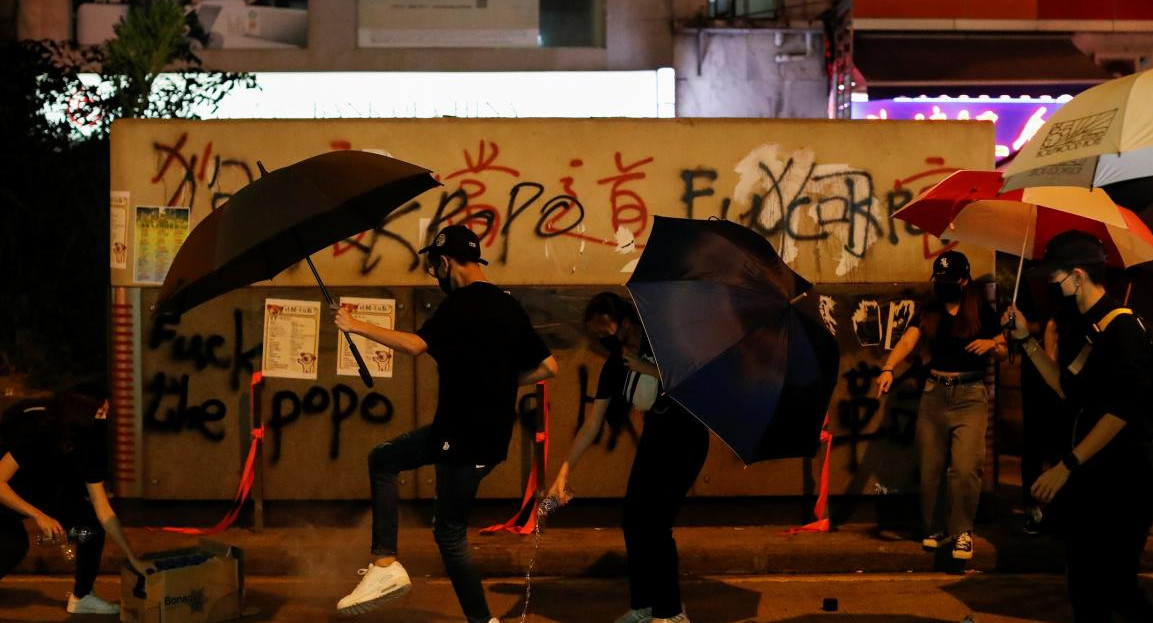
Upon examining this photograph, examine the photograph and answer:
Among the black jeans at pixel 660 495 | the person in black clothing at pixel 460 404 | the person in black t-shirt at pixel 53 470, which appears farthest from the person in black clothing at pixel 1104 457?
the person in black t-shirt at pixel 53 470

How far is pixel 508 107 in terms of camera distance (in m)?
17.2

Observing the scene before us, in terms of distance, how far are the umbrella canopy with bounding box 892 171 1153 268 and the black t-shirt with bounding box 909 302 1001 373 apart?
53 centimetres

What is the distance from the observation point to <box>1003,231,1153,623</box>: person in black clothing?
4.88 m

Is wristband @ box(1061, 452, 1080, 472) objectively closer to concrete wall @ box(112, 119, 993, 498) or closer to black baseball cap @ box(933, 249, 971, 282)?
black baseball cap @ box(933, 249, 971, 282)

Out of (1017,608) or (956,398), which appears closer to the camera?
(1017,608)

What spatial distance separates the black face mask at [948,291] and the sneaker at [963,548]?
1.38 metres

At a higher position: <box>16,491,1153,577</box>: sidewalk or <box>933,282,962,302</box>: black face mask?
<box>933,282,962,302</box>: black face mask

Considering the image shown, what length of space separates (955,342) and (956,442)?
0.60 meters

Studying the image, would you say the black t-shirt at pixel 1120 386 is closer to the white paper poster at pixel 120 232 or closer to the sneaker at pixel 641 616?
the sneaker at pixel 641 616

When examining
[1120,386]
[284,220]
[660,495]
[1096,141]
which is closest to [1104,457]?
[1120,386]

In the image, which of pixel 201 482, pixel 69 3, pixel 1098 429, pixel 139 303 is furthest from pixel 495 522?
pixel 69 3

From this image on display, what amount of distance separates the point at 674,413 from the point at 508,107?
12017 millimetres

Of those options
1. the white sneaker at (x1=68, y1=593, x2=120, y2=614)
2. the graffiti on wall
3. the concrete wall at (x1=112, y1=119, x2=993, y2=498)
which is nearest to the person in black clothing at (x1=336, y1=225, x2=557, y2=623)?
the white sneaker at (x1=68, y1=593, x2=120, y2=614)

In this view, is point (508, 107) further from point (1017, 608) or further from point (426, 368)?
point (1017, 608)
